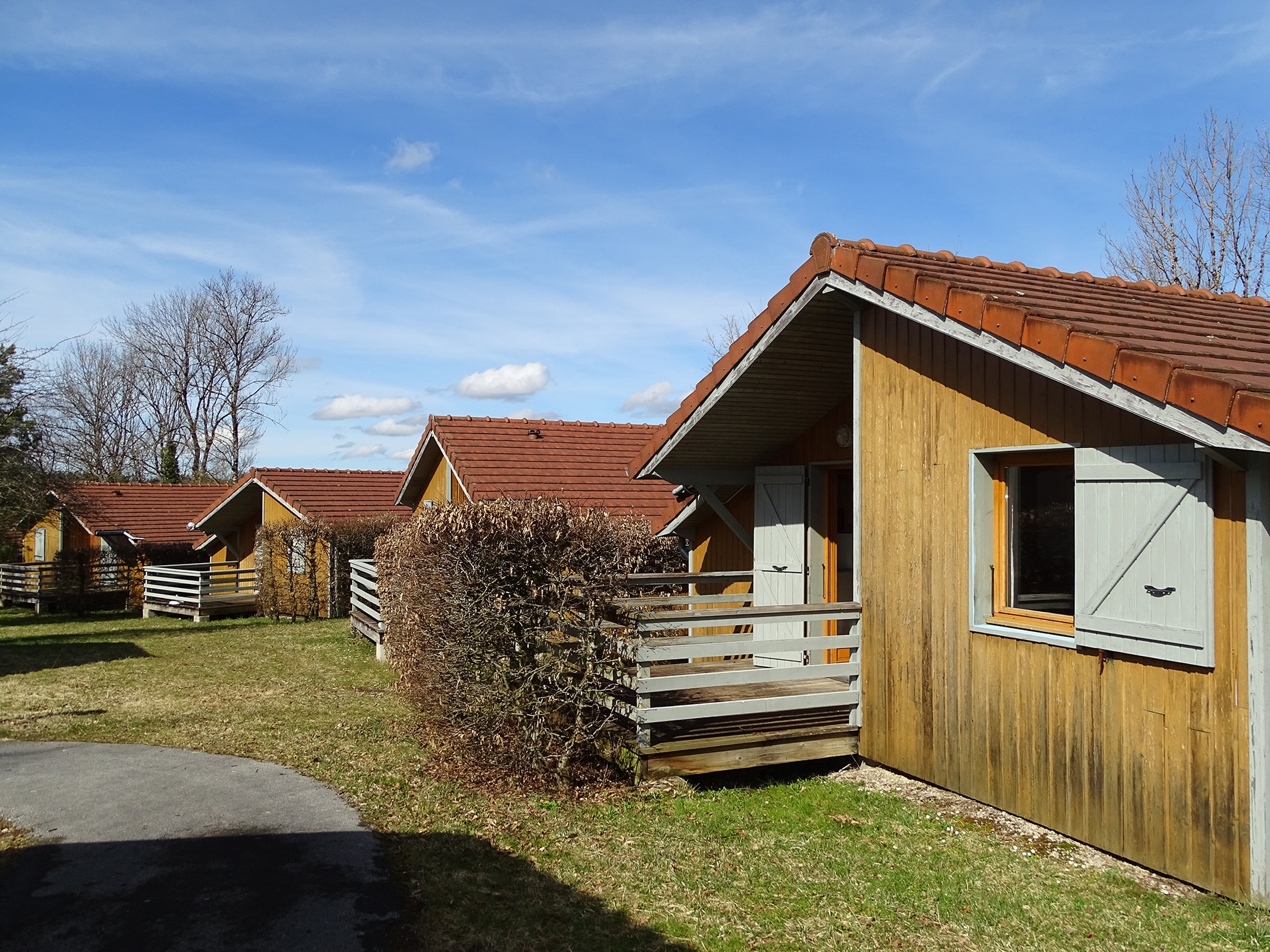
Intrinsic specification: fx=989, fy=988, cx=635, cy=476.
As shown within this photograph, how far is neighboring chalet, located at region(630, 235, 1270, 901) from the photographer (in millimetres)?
5160

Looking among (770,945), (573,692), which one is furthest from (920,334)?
(770,945)

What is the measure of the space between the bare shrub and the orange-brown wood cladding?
1674 cm

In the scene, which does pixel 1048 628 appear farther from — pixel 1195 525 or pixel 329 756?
pixel 329 756

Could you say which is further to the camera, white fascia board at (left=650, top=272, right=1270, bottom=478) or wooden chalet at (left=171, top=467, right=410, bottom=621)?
wooden chalet at (left=171, top=467, right=410, bottom=621)

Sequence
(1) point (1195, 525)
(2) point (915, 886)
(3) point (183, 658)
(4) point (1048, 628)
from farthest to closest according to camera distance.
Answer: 1. (3) point (183, 658)
2. (4) point (1048, 628)
3. (2) point (915, 886)
4. (1) point (1195, 525)

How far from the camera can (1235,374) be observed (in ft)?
16.8

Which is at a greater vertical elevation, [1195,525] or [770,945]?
[1195,525]

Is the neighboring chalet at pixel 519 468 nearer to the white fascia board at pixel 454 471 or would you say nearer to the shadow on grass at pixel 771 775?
the white fascia board at pixel 454 471

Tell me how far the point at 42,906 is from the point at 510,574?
11.6 ft

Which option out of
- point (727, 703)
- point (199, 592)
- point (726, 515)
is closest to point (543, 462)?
point (726, 515)

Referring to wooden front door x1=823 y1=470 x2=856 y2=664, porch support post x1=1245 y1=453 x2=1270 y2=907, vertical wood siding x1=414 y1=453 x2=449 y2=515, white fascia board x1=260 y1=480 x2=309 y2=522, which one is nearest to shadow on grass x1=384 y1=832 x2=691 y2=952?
porch support post x1=1245 y1=453 x2=1270 y2=907

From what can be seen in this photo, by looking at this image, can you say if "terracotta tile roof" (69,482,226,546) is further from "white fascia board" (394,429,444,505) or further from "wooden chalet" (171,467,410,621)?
"white fascia board" (394,429,444,505)

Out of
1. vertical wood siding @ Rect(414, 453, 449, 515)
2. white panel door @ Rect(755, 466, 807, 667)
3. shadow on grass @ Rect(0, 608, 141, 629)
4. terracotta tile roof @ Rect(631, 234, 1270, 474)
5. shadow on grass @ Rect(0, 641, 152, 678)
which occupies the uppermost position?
terracotta tile roof @ Rect(631, 234, 1270, 474)

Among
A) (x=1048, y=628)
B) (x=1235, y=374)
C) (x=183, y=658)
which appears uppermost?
(x=1235, y=374)
